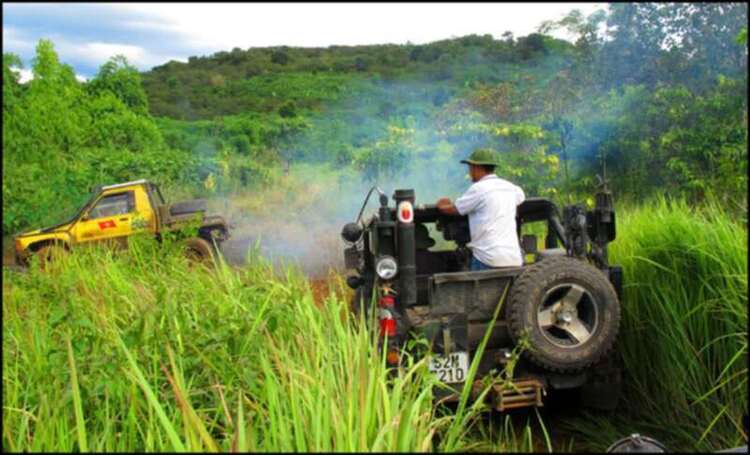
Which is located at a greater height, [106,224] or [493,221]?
[493,221]

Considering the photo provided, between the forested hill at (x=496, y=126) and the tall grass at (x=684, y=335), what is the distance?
64cm

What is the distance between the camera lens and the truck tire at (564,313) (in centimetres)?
443

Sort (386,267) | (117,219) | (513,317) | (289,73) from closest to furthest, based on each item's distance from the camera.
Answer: (513,317)
(386,267)
(117,219)
(289,73)

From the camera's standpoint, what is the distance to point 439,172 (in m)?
14.7

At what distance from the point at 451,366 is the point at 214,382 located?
151 cm

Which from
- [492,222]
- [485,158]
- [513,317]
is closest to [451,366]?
[513,317]

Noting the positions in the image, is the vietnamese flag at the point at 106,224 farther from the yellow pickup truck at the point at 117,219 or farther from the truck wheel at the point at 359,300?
the truck wheel at the point at 359,300

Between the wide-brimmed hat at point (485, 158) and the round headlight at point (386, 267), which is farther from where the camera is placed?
the wide-brimmed hat at point (485, 158)

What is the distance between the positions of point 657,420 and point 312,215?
38.1 ft

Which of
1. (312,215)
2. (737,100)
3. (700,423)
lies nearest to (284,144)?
(312,215)

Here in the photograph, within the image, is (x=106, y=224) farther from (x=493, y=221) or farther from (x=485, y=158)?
(x=493, y=221)

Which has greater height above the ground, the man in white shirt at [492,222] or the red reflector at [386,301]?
the man in white shirt at [492,222]

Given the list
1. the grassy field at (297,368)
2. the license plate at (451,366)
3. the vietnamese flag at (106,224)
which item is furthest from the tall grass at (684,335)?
the vietnamese flag at (106,224)

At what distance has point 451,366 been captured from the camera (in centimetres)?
456
